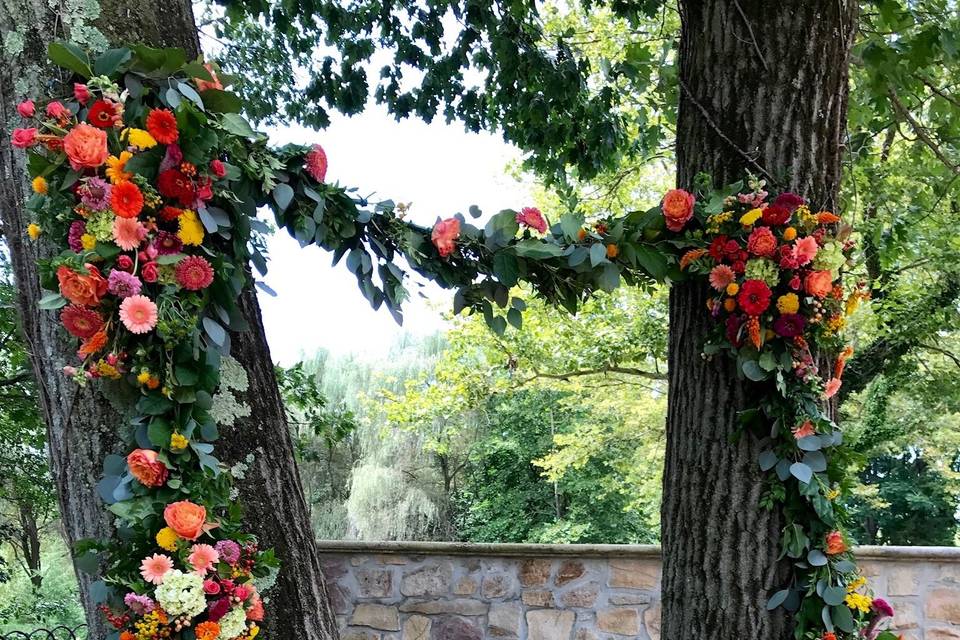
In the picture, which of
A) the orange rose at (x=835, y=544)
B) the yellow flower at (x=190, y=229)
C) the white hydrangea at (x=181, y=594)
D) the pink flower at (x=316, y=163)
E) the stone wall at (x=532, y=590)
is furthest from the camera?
the stone wall at (x=532, y=590)

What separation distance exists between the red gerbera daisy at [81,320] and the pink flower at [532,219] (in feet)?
2.90

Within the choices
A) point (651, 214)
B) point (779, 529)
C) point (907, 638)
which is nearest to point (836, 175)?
point (651, 214)

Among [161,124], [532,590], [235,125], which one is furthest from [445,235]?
[532,590]

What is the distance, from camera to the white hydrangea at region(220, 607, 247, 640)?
1.23m

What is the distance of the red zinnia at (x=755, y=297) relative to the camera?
1.66 metres

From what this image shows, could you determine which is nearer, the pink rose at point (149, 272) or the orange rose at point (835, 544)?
the pink rose at point (149, 272)

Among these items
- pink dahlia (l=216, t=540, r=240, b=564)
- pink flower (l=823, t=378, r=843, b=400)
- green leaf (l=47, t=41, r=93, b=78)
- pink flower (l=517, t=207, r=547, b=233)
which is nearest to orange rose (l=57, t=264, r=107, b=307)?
green leaf (l=47, t=41, r=93, b=78)

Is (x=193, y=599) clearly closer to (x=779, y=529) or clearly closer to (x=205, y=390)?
(x=205, y=390)

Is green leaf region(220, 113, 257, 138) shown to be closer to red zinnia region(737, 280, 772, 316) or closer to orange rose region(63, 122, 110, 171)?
orange rose region(63, 122, 110, 171)

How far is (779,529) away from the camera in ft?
5.62

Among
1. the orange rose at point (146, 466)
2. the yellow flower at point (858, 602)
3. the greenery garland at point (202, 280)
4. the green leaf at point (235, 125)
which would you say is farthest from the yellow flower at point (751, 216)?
the orange rose at point (146, 466)

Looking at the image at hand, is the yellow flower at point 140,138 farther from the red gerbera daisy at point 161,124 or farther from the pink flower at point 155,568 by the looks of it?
the pink flower at point 155,568

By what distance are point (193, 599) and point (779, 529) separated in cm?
129

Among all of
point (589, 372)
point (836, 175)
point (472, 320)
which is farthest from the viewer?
point (472, 320)
